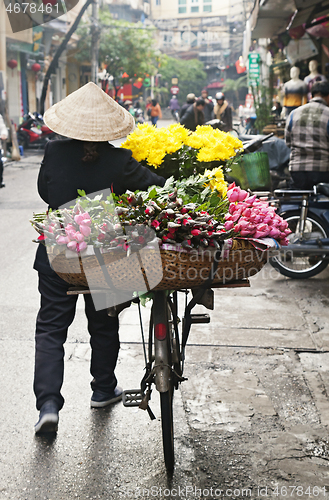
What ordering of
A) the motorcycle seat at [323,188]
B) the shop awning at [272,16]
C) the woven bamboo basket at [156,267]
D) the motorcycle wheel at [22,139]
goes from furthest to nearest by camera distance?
the motorcycle wheel at [22,139] → the shop awning at [272,16] → the motorcycle seat at [323,188] → the woven bamboo basket at [156,267]

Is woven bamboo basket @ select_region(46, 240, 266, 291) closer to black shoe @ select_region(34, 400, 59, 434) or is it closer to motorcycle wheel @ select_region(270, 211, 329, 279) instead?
black shoe @ select_region(34, 400, 59, 434)

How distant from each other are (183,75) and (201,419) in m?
74.5

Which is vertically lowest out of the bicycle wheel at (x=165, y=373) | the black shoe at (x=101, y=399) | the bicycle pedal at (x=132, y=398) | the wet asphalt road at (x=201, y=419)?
the wet asphalt road at (x=201, y=419)

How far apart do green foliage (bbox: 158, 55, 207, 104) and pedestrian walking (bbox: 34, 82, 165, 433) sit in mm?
71633

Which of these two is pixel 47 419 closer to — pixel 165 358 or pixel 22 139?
pixel 165 358

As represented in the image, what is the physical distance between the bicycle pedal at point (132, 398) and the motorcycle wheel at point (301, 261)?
317cm

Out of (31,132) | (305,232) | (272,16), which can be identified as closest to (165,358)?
(305,232)

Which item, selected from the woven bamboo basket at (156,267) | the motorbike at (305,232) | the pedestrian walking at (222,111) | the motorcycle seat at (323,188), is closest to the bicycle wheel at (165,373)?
the woven bamboo basket at (156,267)

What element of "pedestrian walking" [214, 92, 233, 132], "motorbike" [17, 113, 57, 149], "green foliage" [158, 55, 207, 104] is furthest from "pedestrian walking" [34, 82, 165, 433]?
"green foliage" [158, 55, 207, 104]

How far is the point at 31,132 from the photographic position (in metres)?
19.0

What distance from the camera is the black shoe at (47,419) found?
111 inches

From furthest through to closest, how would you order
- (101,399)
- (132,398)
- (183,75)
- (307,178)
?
1. (183,75)
2. (307,178)
3. (101,399)
4. (132,398)

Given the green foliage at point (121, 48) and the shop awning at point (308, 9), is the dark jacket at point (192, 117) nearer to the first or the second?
the shop awning at point (308, 9)

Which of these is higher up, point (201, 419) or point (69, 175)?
point (69, 175)
